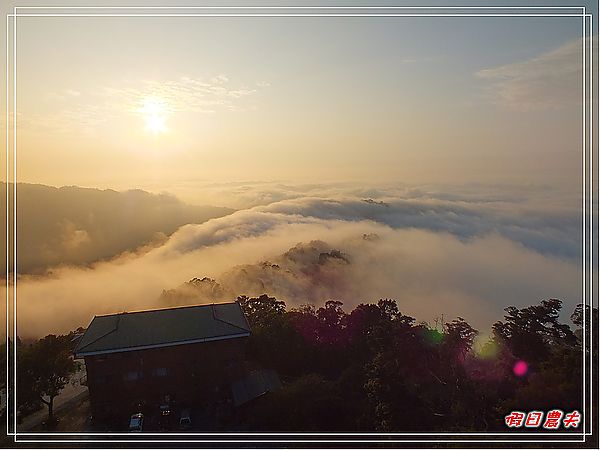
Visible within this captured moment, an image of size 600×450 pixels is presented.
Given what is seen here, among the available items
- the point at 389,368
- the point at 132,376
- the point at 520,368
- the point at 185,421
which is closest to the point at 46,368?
the point at 132,376

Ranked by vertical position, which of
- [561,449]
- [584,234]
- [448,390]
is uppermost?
[584,234]

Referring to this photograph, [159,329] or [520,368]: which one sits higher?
[159,329]

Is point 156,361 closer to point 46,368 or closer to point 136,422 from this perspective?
point 136,422

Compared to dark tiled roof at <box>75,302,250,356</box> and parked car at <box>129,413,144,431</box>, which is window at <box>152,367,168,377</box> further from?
parked car at <box>129,413,144,431</box>

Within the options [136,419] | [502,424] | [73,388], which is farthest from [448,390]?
[73,388]

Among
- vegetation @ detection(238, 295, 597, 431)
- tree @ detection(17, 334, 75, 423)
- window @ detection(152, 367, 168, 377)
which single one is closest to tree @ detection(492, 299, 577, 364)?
vegetation @ detection(238, 295, 597, 431)

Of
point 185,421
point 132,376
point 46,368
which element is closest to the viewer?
point 185,421

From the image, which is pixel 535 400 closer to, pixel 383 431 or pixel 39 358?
pixel 383 431
